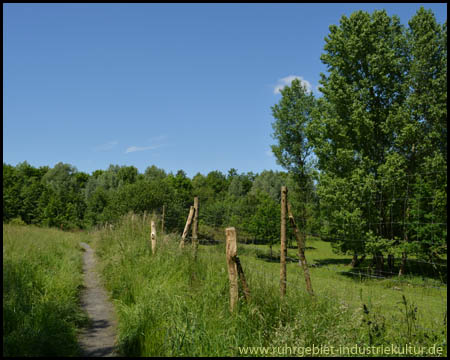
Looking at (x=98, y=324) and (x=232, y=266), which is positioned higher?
(x=232, y=266)

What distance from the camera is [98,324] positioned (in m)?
6.27

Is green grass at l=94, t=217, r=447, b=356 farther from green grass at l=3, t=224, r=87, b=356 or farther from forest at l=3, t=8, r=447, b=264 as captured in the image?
forest at l=3, t=8, r=447, b=264

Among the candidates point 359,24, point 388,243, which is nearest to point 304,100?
point 359,24

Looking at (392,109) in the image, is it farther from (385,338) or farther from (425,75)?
(385,338)

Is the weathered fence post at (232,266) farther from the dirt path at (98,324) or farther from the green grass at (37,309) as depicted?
the green grass at (37,309)

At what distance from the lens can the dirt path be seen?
16.8 feet

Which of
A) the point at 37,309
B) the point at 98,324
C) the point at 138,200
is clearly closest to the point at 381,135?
the point at 98,324

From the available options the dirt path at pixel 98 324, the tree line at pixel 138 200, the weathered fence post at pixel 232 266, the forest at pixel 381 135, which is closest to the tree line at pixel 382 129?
the forest at pixel 381 135

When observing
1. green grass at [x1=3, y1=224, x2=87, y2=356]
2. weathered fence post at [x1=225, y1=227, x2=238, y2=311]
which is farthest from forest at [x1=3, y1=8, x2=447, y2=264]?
weathered fence post at [x1=225, y1=227, x2=238, y2=311]

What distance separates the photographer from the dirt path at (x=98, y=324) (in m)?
5.12

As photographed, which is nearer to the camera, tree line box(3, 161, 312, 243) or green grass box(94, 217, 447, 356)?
green grass box(94, 217, 447, 356)

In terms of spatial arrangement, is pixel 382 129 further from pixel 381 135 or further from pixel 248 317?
pixel 248 317

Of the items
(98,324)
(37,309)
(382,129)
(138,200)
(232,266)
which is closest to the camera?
(232,266)

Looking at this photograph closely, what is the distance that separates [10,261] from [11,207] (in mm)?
56895
